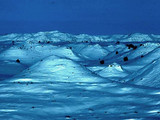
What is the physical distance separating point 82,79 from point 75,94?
5.15 metres

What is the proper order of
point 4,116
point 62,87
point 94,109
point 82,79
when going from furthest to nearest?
point 82,79
point 62,87
point 94,109
point 4,116

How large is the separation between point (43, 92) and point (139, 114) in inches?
233

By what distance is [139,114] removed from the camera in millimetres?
9445

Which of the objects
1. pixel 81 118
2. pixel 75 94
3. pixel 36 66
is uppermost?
pixel 36 66

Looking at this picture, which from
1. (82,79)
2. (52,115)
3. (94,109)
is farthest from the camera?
(82,79)

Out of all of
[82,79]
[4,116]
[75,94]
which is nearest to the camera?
[4,116]

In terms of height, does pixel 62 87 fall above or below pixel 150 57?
below

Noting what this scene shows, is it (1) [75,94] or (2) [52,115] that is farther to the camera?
(1) [75,94]

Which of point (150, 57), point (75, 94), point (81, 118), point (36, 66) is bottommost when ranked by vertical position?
point (81, 118)

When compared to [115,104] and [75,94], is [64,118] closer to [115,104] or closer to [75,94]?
[115,104]

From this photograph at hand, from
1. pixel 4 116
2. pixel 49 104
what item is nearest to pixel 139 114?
pixel 49 104

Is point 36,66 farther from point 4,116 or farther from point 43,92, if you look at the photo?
point 4,116

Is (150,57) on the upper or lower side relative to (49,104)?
upper

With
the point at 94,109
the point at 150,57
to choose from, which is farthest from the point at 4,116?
the point at 150,57
